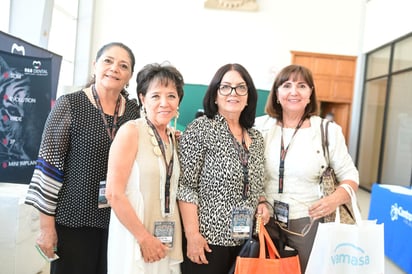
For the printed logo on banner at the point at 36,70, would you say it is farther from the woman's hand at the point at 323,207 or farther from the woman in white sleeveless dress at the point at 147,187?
the woman's hand at the point at 323,207

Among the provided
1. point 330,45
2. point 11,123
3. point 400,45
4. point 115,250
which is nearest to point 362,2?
point 330,45

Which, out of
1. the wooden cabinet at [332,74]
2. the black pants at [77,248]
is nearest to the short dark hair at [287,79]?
the black pants at [77,248]

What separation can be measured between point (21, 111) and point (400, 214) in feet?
11.5

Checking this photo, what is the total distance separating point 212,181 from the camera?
53.9 inches

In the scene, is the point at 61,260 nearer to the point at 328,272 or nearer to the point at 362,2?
the point at 328,272

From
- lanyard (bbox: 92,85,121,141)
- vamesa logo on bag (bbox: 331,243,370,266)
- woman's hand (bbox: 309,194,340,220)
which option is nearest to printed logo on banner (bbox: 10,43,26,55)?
lanyard (bbox: 92,85,121,141)

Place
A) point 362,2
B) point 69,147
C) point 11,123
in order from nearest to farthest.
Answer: point 69,147 → point 11,123 → point 362,2

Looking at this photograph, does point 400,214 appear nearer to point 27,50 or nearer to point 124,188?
point 124,188

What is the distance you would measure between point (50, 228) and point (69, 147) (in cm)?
35

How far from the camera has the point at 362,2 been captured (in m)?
9.18

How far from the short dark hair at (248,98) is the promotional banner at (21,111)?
2.06 meters

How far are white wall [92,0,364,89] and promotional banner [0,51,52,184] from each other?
640 cm

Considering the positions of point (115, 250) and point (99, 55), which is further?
point (99, 55)

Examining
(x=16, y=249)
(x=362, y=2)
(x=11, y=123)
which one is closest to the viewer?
(x=16, y=249)
